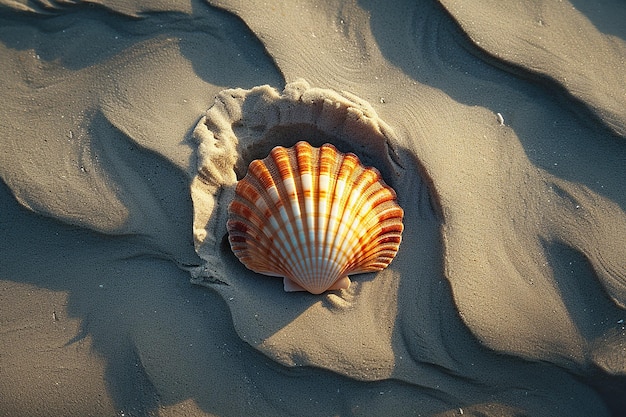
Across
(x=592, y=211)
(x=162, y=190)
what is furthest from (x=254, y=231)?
(x=592, y=211)

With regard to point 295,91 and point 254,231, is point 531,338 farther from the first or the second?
point 295,91

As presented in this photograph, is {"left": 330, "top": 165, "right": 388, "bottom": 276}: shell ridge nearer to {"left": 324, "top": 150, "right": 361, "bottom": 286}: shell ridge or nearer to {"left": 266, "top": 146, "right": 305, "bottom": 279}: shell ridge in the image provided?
{"left": 324, "top": 150, "right": 361, "bottom": 286}: shell ridge

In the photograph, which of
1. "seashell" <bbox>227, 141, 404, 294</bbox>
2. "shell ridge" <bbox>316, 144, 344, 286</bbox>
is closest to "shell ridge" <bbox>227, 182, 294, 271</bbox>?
"seashell" <bbox>227, 141, 404, 294</bbox>

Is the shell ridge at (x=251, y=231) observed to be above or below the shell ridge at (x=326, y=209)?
below

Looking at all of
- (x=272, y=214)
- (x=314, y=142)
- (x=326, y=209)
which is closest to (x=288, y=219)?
(x=272, y=214)

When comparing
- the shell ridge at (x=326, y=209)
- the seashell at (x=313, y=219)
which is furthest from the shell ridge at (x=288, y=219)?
the shell ridge at (x=326, y=209)

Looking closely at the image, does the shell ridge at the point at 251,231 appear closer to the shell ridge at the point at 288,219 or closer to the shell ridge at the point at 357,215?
the shell ridge at the point at 288,219
